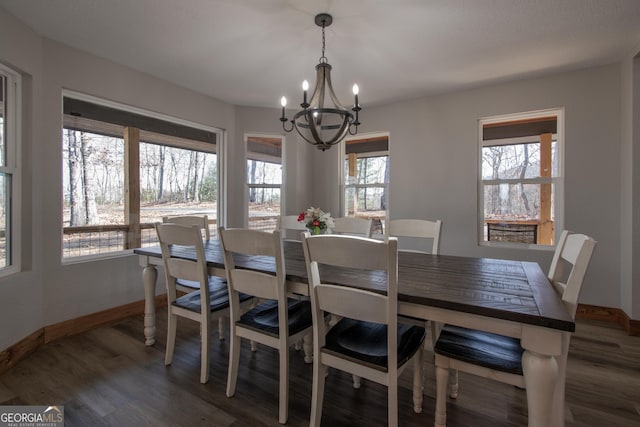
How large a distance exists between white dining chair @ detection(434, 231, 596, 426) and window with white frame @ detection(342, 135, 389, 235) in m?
2.53

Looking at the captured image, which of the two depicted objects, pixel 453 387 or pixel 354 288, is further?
pixel 453 387

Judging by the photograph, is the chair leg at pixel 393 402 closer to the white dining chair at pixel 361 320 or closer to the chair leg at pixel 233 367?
the white dining chair at pixel 361 320

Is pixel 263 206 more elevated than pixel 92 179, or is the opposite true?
pixel 92 179

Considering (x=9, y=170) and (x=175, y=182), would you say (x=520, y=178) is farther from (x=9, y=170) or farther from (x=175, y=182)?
(x=9, y=170)

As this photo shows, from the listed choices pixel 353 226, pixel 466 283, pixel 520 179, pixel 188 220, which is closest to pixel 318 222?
pixel 353 226

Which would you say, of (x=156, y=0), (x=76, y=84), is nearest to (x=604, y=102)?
(x=156, y=0)

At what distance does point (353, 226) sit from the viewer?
269 cm

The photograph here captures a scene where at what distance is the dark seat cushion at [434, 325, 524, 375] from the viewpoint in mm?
1303

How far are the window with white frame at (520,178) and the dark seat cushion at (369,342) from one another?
2.41m

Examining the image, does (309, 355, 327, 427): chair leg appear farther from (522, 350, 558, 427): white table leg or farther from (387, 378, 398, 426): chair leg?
(522, 350, 558, 427): white table leg

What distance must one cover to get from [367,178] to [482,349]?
10.0 feet

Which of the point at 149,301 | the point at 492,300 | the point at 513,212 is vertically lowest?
the point at 149,301

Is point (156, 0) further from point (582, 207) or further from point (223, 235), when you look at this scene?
point (582, 207)

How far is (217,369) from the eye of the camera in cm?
209
